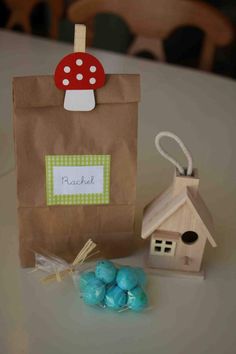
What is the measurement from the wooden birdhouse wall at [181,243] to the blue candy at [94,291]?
0.13 m

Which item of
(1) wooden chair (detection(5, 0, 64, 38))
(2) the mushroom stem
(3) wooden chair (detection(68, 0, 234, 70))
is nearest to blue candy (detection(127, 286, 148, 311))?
(2) the mushroom stem

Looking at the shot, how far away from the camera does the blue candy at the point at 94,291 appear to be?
0.85 meters

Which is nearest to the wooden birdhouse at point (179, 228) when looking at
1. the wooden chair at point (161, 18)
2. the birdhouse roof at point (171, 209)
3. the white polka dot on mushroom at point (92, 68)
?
the birdhouse roof at point (171, 209)

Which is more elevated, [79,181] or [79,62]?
[79,62]

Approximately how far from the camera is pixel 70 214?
92cm

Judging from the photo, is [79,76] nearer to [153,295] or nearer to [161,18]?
[153,295]

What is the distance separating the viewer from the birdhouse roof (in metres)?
0.87

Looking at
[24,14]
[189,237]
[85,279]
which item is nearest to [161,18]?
[24,14]

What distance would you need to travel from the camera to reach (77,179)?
892 millimetres

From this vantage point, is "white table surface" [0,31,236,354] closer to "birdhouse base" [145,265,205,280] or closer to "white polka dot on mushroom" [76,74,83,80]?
"birdhouse base" [145,265,205,280]

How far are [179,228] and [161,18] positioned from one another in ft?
3.41

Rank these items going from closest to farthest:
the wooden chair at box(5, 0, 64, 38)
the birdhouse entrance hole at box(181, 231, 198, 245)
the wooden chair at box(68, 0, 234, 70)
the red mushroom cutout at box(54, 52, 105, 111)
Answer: the red mushroom cutout at box(54, 52, 105, 111) → the birdhouse entrance hole at box(181, 231, 198, 245) → the wooden chair at box(68, 0, 234, 70) → the wooden chair at box(5, 0, 64, 38)

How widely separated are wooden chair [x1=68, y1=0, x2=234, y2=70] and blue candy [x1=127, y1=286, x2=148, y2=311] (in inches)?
41.7

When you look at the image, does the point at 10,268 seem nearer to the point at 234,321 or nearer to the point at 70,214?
the point at 70,214
